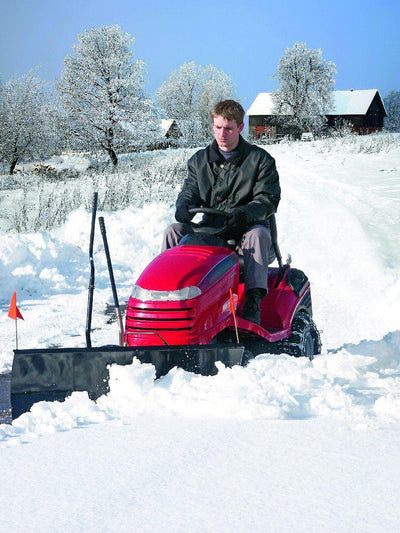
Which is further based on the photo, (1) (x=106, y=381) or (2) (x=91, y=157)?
(2) (x=91, y=157)

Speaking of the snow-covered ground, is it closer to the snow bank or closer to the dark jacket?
the snow bank

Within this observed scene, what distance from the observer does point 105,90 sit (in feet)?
124

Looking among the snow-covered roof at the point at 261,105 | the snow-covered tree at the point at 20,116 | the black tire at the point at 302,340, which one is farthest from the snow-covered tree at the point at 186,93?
the black tire at the point at 302,340

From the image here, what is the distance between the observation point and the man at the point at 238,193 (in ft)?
15.4

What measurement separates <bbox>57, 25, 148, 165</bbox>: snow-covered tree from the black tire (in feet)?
109

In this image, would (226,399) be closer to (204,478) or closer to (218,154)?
(204,478)

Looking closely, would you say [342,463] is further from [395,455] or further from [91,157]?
[91,157]

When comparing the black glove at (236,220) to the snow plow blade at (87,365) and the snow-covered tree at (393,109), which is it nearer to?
the snow plow blade at (87,365)

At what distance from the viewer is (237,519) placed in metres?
2.54

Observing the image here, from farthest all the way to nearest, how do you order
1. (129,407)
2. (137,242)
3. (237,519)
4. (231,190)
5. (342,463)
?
(137,242), (231,190), (129,407), (342,463), (237,519)

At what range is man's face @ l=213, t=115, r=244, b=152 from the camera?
15.8 ft

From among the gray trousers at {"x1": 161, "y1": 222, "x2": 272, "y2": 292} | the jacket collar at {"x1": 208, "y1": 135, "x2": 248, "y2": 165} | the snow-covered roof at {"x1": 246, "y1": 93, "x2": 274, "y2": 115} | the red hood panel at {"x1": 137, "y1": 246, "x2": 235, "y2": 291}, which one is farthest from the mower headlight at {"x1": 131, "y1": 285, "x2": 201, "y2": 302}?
the snow-covered roof at {"x1": 246, "y1": 93, "x2": 274, "y2": 115}

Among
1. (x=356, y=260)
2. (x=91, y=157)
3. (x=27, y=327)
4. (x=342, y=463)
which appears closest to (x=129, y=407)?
(x=342, y=463)

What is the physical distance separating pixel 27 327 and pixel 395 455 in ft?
15.7
